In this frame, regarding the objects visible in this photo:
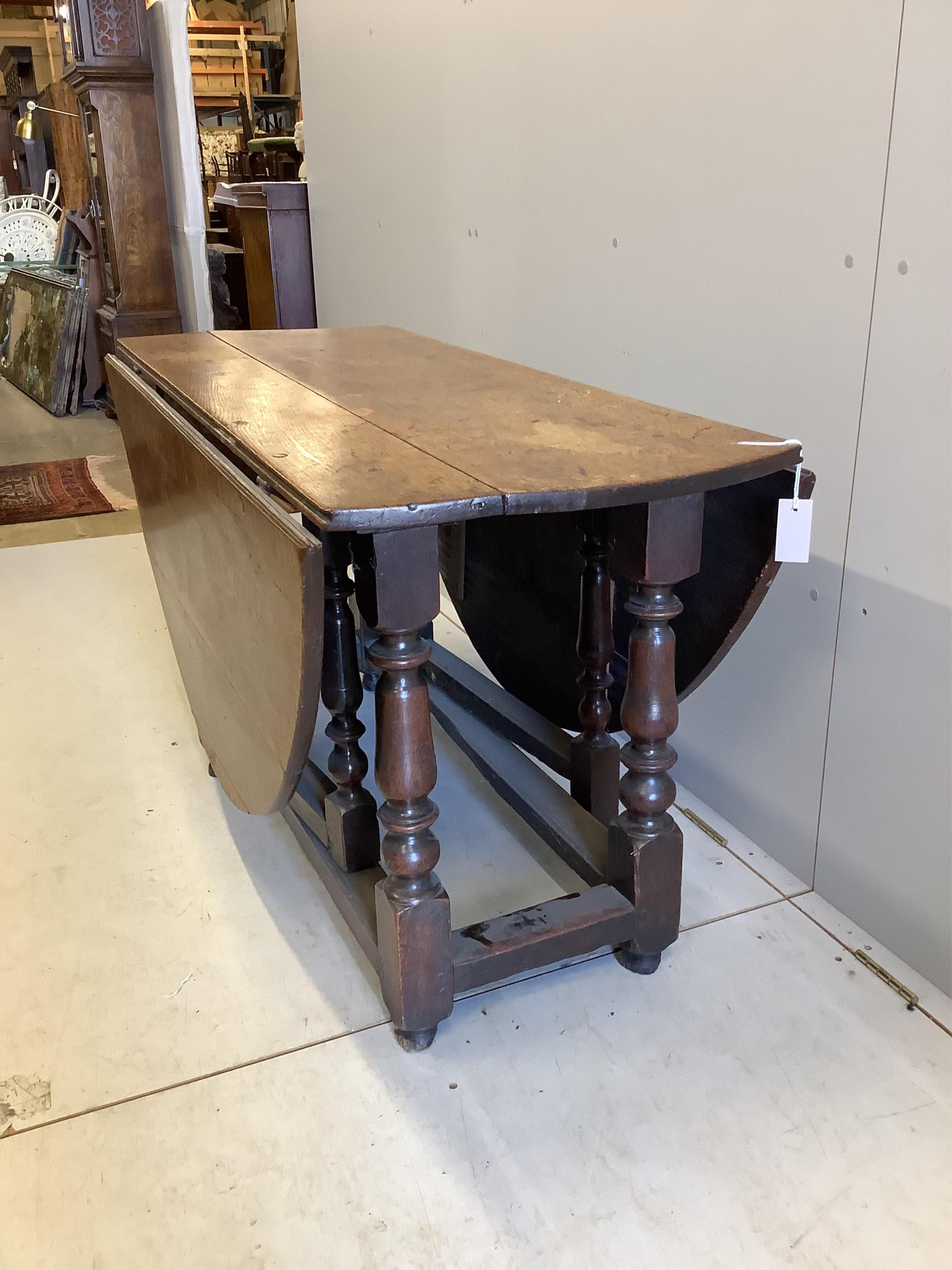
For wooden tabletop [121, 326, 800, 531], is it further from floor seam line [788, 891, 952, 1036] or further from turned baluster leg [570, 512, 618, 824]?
floor seam line [788, 891, 952, 1036]

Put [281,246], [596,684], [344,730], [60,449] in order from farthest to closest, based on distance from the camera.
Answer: [60,449], [281,246], [596,684], [344,730]

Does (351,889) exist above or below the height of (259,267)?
below

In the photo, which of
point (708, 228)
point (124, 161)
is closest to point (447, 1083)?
point (708, 228)

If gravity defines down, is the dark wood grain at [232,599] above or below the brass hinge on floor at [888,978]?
above

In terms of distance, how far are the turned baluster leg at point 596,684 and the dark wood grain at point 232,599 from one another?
543mm

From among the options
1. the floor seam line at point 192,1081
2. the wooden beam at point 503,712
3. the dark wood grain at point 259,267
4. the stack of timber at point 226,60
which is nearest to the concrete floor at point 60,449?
the dark wood grain at point 259,267

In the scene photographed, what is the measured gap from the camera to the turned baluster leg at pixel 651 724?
1.24 meters

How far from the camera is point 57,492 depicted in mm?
4148

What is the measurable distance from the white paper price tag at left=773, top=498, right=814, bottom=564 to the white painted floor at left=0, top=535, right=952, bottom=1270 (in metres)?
0.62

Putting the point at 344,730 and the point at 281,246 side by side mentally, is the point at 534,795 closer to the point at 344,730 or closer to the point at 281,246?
the point at 344,730

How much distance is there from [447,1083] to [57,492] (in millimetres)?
3469

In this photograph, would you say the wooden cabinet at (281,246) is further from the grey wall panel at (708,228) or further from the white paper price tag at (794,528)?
the white paper price tag at (794,528)

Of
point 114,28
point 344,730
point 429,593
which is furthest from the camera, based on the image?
point 114,28

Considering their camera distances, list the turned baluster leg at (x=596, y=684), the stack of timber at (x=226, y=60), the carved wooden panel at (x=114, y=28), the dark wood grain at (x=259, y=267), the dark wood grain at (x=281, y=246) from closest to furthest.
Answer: the turned baluster leg at (x=596, y=684) < the dark wood grain at (x=281, y=246) < the dark wood grain at (x=259, y=267) < the carved wooden panel at (x=114, y=28) < the stack of timber at (x=226, y=60)
